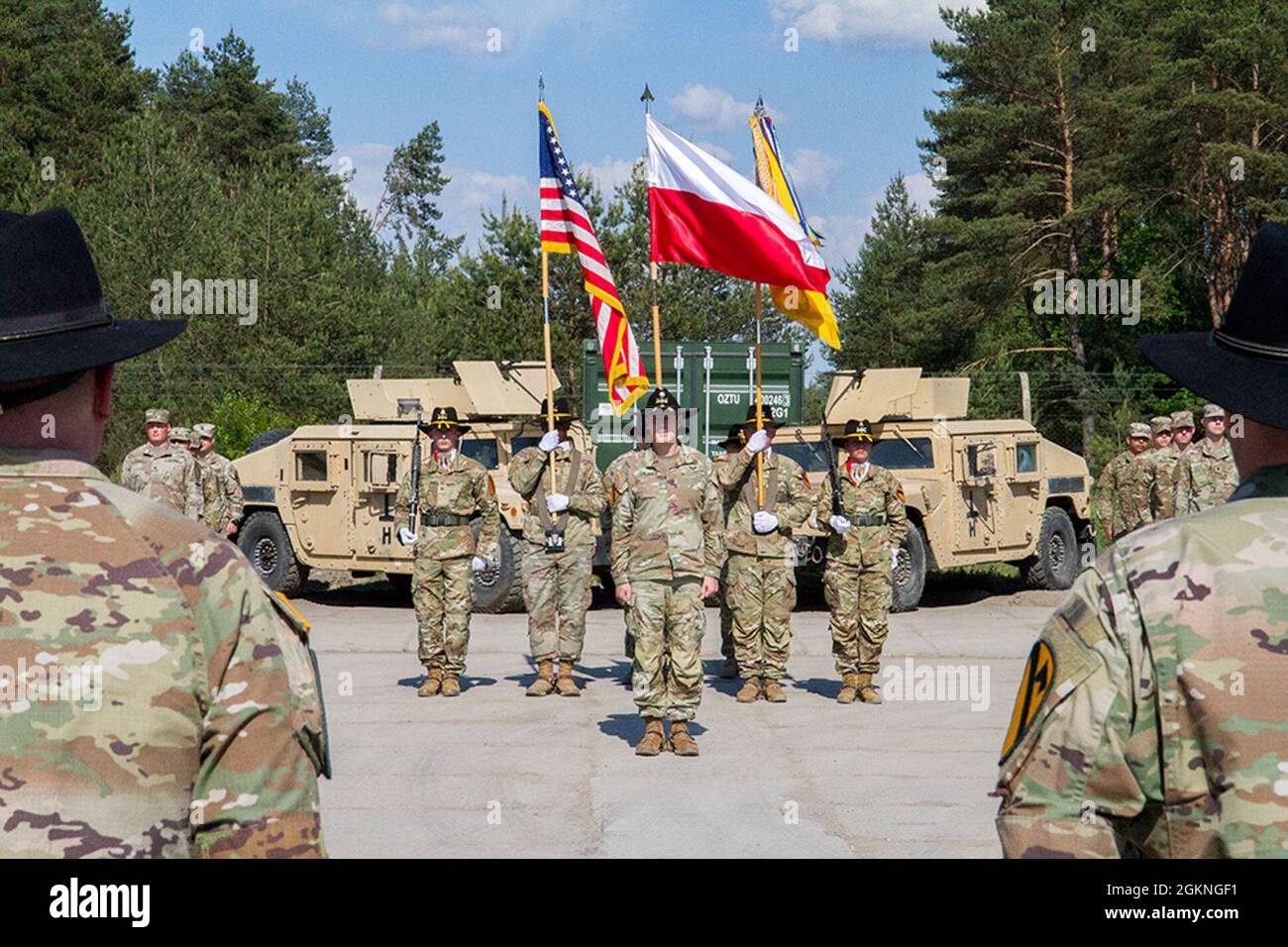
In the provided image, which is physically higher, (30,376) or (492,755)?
(30,376)

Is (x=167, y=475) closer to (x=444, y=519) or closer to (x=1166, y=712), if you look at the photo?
(x=444, y=519)

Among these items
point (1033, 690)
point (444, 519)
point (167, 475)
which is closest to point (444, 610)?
point (444, 519)

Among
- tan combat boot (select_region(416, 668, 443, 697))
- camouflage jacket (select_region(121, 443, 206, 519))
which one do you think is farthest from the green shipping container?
tan combat boot (select_region(416, 668, 443, 697))

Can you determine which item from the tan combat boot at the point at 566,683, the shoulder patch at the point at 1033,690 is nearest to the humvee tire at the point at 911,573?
the tan combat boot at the point at 566,683

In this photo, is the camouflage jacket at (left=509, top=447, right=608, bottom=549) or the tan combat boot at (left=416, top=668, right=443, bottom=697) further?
the camouflage jacket at (left=509, top=447, right=608, bottom=549)

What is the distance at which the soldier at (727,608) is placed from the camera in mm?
11398

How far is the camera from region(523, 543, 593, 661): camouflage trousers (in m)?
11.2

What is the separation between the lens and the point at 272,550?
17.1m

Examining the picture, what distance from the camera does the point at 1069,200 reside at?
34.0 metres

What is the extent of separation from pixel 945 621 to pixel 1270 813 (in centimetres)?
1379

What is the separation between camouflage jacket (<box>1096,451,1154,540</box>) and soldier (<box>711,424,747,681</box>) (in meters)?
5.03

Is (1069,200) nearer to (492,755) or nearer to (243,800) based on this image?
(492,755)

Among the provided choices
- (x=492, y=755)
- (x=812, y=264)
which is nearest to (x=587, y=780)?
(x=492, y=755)

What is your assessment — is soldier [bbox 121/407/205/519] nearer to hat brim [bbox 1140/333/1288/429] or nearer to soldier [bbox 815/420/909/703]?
soldier [bbox 815/420/909/703]
